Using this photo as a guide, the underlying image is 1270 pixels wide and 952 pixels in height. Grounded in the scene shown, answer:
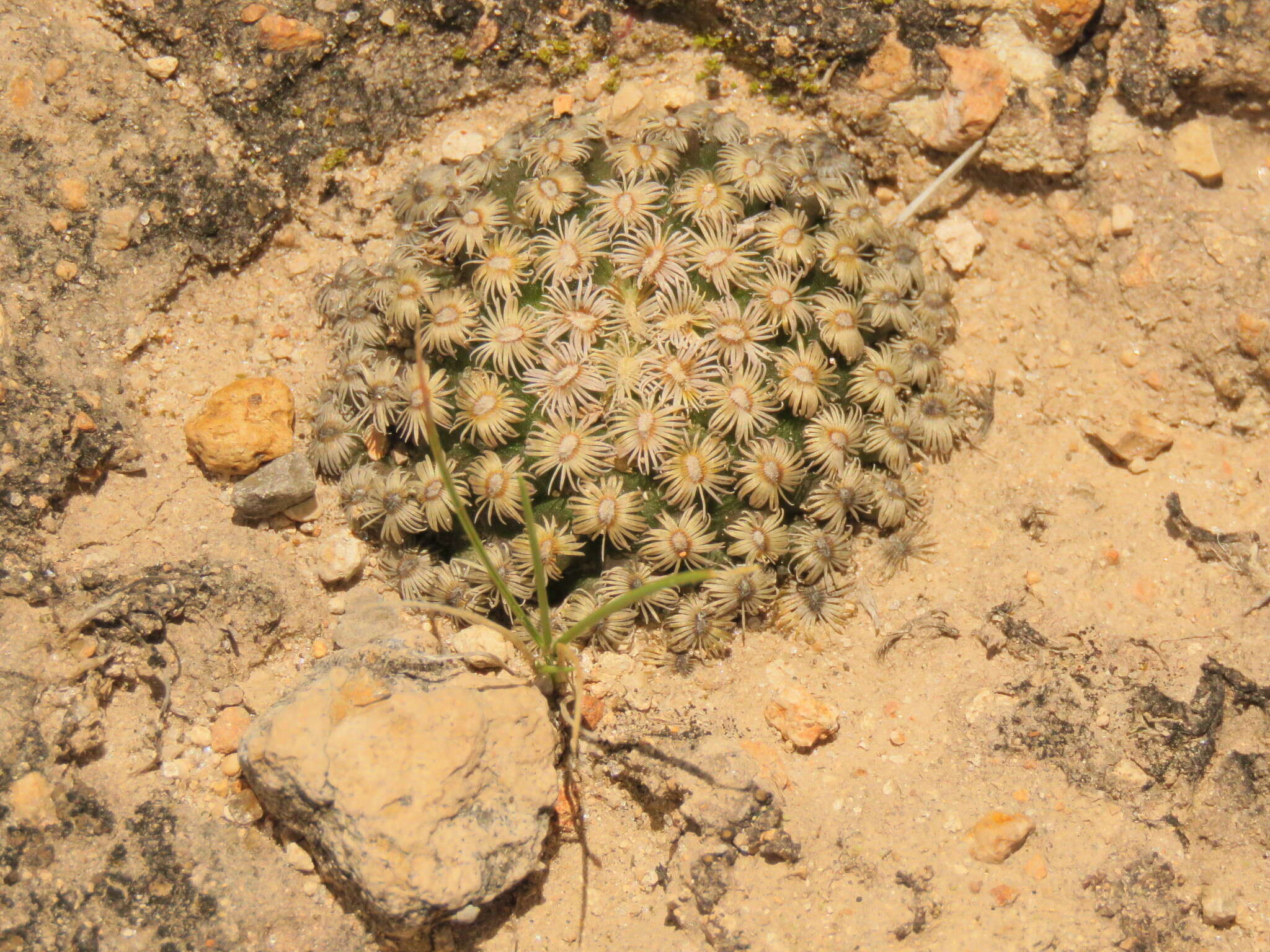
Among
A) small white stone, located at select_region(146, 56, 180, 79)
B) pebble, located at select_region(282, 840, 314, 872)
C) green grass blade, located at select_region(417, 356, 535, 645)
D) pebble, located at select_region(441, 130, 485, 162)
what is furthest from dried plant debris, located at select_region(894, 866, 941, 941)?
small white stone, located at select_region(146, 56, 180, 79)

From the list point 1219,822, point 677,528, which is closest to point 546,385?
point 677,528

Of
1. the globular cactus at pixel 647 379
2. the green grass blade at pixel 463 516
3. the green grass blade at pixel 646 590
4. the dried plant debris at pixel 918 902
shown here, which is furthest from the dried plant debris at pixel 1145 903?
the green grass blade at pixel 463 516

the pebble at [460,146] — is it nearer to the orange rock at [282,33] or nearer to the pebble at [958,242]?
the orange rock at [282,33]

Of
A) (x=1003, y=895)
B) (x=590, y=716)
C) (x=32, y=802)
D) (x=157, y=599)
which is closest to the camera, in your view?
(x=32, y=802)

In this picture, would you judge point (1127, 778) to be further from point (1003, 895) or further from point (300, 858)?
point (300, 858)

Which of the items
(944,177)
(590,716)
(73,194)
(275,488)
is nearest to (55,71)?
(73,194)

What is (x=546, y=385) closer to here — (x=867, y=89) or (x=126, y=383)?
(x=126, y=383)

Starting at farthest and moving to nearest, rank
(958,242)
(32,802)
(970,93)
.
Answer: (958,242), (970,93), (32,802)
